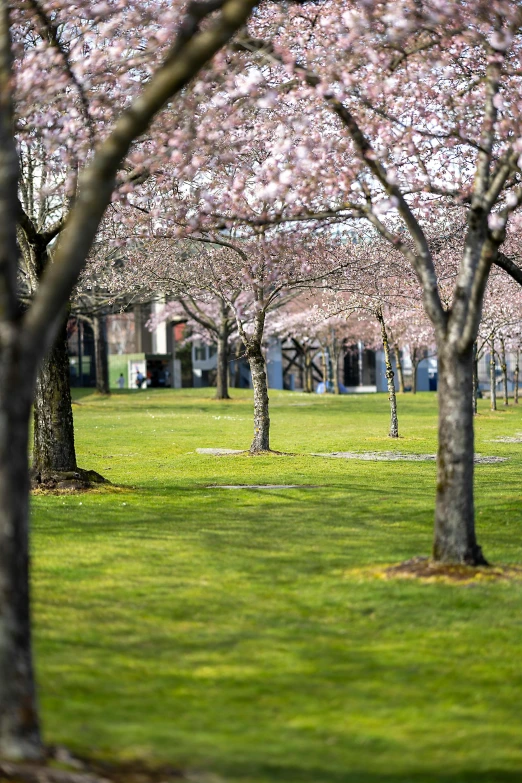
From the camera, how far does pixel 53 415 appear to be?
20062 mm

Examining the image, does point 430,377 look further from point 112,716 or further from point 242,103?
point 112,716

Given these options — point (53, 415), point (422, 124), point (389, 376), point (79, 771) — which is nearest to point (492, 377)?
point (389, 376)

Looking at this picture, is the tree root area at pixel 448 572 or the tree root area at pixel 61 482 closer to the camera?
the tree root area at pixel 448 572

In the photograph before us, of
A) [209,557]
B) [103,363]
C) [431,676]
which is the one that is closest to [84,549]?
[209,557]

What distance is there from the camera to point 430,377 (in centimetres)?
11369

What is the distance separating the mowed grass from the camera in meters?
6.84

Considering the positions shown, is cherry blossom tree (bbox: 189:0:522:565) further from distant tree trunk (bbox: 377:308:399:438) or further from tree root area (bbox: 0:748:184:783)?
distant tree trunk (bbox: 377:308:399:438)

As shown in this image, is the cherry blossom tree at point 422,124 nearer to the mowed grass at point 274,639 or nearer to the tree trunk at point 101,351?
the mowed grass at point 274,639

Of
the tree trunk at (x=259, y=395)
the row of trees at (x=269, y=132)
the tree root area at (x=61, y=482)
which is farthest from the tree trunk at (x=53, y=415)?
the tree trunk at (x=259, y=395)

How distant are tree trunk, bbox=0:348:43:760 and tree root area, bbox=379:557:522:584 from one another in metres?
6.51

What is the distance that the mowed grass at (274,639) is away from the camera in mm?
6840

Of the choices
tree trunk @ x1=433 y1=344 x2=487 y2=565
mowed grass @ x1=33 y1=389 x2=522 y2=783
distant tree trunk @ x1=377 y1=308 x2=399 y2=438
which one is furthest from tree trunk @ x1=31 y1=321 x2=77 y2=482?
distant tree trunk @ x1=377 y1=308 x2=399 y2=438

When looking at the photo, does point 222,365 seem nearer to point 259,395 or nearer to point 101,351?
point 101,351

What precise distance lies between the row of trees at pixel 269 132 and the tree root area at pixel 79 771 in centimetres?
18
